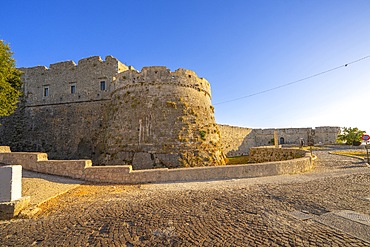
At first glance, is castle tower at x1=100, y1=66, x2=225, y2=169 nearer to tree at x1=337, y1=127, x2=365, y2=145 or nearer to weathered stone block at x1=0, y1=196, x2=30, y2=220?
weathered stone block at x1=0, y1=196, x2=30, y2=220

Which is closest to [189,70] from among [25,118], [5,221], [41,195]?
[41,195]

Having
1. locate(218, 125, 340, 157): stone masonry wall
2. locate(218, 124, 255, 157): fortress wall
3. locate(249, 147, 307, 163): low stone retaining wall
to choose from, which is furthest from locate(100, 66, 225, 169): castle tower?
locate(218, 125, 340, 157): stone masonry wall

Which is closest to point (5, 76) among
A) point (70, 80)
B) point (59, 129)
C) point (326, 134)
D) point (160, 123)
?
point (70, 80)

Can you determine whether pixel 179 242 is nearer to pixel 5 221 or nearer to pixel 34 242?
pixel 34 242

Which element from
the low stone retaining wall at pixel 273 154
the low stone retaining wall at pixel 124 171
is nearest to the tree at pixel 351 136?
the low stone retaining wall at pixel 273 154

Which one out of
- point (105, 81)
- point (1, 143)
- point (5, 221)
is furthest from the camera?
point (1, 143)

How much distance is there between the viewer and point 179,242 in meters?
3.46

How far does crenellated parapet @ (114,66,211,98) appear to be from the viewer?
1462cm

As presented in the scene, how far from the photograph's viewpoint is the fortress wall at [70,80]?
18.4 meters

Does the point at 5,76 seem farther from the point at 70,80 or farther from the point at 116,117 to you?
the point at 116,117

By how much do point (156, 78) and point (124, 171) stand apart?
8.31m

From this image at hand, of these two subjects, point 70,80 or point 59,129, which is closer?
point 59,129

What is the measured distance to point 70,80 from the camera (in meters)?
19.3

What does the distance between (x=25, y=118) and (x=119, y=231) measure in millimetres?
23125
